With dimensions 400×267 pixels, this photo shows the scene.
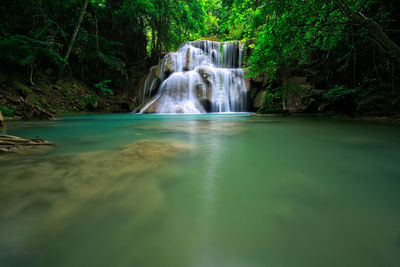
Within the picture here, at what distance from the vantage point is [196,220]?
25.8 inches

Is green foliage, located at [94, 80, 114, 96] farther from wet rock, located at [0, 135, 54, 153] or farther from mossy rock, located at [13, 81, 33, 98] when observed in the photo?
wet rock, located at [0, 135, 54, 153]

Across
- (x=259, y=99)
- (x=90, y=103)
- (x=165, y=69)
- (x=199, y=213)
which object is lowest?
(x=199, y=213)

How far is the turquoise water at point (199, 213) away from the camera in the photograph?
0.50 m

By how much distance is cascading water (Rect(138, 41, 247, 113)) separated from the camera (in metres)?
10.1

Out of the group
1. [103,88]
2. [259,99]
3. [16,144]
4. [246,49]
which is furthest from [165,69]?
[16,144]

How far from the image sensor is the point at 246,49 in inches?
464

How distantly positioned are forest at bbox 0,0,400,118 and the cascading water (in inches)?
42.5

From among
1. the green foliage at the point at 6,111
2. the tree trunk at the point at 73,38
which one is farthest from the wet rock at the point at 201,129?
the tree trunk at the point at 73,38

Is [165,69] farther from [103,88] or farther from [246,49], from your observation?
[246,49]

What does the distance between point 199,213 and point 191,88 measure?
33.9 ft

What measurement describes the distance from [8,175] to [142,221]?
1038 millimetres

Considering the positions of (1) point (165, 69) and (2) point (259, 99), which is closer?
(2) point (259, 99)

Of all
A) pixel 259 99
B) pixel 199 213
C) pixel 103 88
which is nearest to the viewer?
pixel 199 213

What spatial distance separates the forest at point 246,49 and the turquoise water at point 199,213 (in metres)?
2.65
